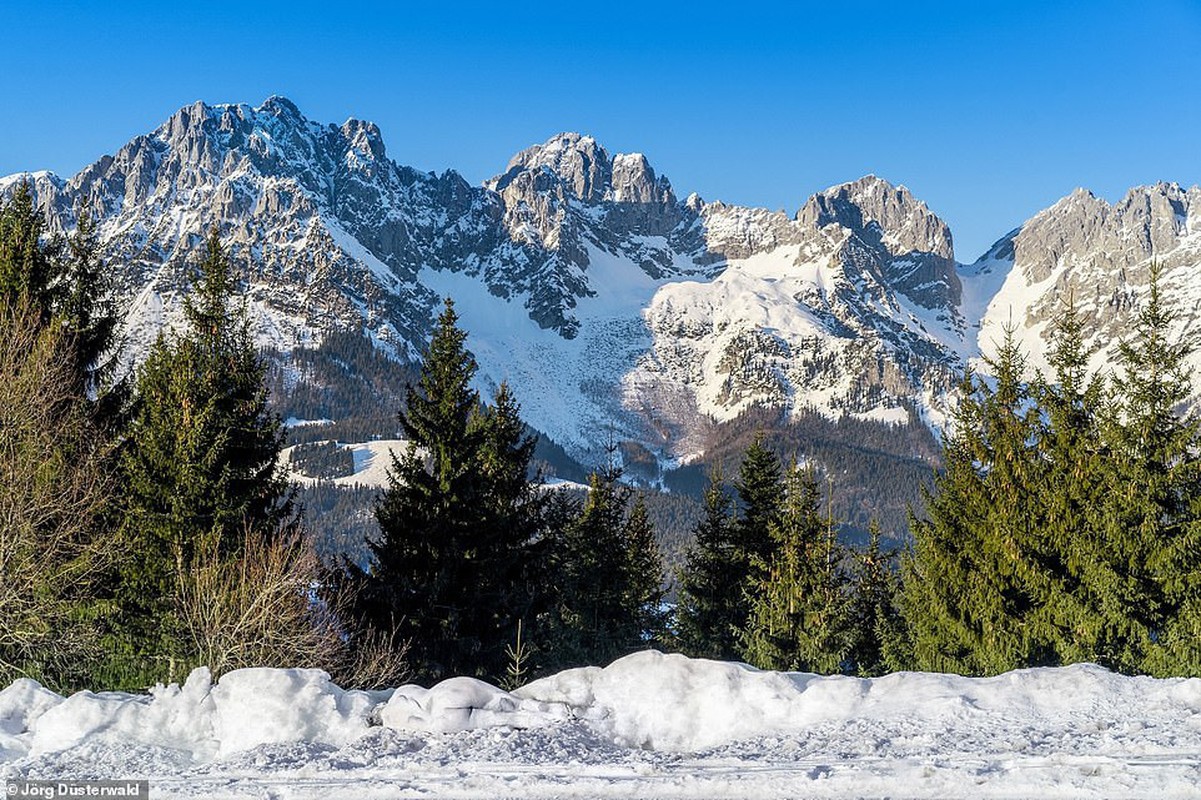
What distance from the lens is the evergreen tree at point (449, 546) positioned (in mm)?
20656

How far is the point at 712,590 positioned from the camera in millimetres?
28656

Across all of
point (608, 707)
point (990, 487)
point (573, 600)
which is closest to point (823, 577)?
point (990, 487)

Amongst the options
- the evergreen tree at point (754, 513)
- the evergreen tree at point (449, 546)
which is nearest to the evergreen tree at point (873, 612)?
the evergreen tree at point (754, 513)

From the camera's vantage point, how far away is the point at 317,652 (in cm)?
1539

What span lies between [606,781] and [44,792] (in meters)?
4.62

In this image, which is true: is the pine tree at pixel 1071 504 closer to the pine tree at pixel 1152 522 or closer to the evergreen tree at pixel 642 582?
the pine tree at pixel 1152 522

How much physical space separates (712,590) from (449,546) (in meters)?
10.8

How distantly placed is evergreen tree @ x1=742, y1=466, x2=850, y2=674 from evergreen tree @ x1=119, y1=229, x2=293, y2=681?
1187 centimetres

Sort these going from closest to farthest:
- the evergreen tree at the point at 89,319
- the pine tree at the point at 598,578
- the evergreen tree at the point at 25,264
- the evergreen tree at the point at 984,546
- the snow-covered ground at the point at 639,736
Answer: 1. the snow-covered ground at the point at 639,736
2. the evergreen tree at the point at 984,546
3. the evergreen tree at the point at 25,264
4. the evergreen tree at the point at 89,319
5. the pine tree at the point at 598,578

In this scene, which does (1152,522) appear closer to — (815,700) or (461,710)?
(815,700)

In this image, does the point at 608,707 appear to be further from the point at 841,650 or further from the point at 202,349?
the point at 202,349

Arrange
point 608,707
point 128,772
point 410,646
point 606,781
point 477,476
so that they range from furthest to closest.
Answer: point 477,476
point 410,646
point 608,707
point 128,772
point 606,781

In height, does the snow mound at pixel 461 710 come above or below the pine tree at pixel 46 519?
below

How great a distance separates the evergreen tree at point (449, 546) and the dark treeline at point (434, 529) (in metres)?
0.07
